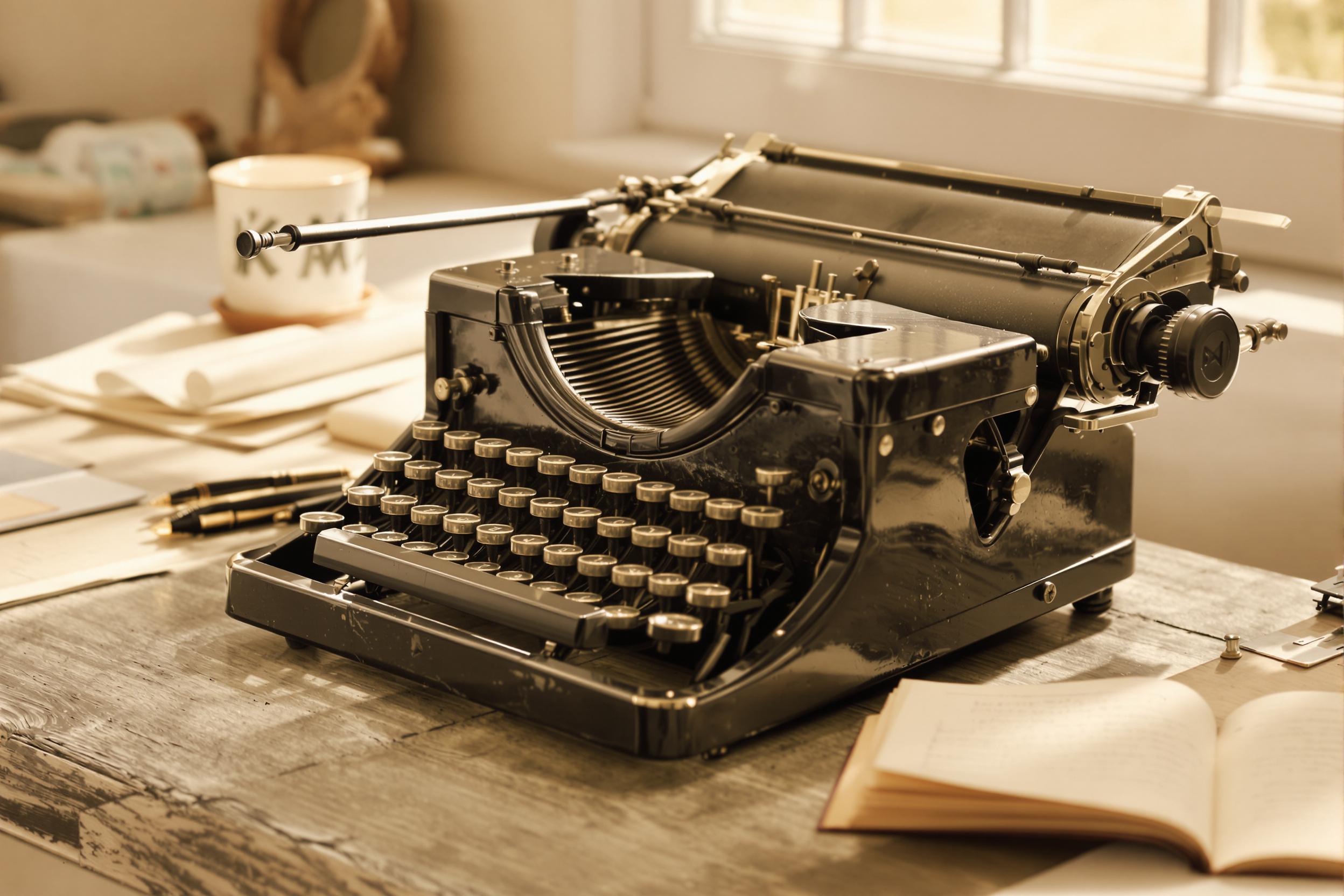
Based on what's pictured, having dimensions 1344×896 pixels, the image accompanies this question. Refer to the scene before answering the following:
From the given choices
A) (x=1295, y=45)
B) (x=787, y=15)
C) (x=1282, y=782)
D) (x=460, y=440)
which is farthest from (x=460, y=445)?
(x=787, y=15)

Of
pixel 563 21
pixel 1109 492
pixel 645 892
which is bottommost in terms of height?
pixel 645 892

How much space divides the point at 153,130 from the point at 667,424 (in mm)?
1943

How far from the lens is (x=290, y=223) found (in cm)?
207

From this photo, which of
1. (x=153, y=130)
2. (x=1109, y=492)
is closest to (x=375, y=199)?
(x=153, y=130)

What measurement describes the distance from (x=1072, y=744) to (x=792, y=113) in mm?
1937

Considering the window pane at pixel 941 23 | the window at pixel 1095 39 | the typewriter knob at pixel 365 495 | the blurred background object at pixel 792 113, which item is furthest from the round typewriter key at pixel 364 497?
the window pane at pixel 941 23

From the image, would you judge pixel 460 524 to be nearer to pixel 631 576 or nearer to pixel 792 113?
pixel 631 576

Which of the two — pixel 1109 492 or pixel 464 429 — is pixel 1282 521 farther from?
pixel 464 429

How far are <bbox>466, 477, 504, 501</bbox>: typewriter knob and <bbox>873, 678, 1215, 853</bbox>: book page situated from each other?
1.27 ft

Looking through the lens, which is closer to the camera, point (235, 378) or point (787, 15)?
point (235, 378)

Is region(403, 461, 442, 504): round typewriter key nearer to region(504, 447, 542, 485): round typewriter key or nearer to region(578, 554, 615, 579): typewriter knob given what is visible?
region(504, 447, 542, 485): round typewriter key

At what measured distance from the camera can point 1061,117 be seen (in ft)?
7.89

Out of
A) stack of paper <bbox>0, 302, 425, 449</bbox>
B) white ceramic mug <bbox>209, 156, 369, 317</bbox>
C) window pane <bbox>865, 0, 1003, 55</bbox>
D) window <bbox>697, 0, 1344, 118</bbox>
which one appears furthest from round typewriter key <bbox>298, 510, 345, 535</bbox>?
window pane <bbox>865, 0, 1003, 55</bbox>

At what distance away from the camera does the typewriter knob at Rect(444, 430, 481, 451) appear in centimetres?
139
